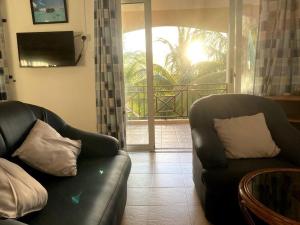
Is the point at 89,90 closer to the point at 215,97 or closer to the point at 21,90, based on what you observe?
the point at 21,90

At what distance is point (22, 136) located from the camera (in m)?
1.94

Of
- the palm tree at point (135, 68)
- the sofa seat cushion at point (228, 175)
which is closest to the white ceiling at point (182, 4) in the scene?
the palm tree at point (135, 68)

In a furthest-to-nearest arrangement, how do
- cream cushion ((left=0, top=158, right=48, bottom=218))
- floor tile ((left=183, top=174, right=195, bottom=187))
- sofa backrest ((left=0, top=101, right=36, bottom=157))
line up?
floor tile ((left=183, top=174, right=195, bottom=187)) → sofa backrest ((left=0, top=101, right=36, bottom=157)) → cream cushion ((left=0, top=158, right=48, bottom=218))

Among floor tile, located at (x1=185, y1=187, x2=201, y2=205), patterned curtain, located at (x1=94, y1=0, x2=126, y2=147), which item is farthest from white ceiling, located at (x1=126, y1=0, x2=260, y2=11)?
floor tile, located at (x1=185, y1=187, x2=201, y2=205)

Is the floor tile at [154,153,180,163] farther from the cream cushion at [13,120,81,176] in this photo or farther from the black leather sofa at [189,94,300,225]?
the cream cushion at [13,120,81,176]

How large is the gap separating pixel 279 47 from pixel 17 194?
10.0ft

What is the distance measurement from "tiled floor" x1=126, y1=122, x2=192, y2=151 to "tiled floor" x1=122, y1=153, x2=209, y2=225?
392 mm

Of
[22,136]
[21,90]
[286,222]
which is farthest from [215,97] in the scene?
[21,90]

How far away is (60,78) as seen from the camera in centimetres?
377

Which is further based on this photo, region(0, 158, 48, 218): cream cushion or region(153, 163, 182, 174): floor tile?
region(153, 163, 182, 174): floor tile

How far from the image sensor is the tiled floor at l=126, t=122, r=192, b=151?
12.8ft

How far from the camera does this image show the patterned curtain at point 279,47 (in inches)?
122

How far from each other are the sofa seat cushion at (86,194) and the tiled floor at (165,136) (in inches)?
68.5

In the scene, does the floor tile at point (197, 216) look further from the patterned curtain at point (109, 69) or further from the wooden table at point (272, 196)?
the patterned curtain at point (109, 69)
